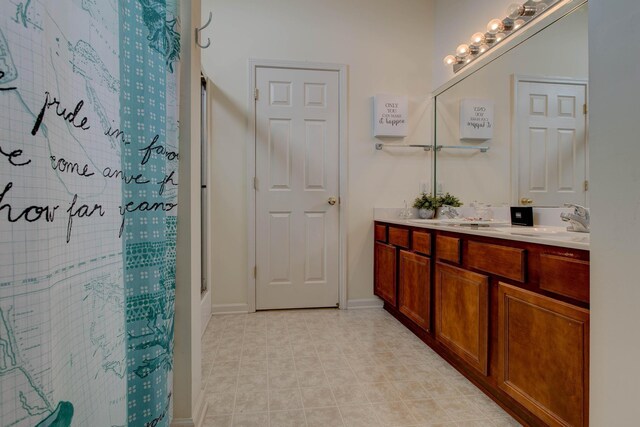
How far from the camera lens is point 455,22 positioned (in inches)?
101

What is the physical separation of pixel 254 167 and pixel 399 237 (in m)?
1.35

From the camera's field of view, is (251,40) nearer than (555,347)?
No

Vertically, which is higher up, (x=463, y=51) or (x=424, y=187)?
(x=463, y=51)

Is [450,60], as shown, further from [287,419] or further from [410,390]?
[287,419]

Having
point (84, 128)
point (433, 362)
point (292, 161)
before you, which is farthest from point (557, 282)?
point (292, 161)

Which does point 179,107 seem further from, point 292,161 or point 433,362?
point 433,362

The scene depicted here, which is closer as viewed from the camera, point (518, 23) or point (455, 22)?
point (518, 23)

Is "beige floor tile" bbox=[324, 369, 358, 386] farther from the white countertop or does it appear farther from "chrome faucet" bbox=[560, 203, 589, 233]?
"chrome faucet" bbox=[560, 203, 589, 233]

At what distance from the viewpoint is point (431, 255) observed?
1.93 meters

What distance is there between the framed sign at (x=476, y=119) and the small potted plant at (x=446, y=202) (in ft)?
1.65

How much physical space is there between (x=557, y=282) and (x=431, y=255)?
87cm

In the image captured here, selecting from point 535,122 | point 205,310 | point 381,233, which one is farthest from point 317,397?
point 535,122

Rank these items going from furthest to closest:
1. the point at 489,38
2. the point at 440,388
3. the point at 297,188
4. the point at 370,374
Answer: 1. the point at 297,188
2. the point at 489,38
3. the point at 370,374
4. the point at 440,388

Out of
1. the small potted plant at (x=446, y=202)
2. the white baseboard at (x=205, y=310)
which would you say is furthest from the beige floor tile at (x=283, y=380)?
the small potted plant at (x=446, y=202)
